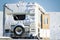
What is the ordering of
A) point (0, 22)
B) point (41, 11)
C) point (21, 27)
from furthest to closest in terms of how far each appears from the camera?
point (0, 22) → point (41, 11) → point (21, 27)

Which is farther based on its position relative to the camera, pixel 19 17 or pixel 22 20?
pixel 19 17

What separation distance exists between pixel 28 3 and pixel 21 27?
100cm

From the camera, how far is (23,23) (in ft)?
37.8

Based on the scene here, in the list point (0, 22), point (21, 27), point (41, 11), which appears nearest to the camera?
point (21, 27)

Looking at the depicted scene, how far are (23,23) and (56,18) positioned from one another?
5050mm

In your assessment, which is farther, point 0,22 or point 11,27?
point 0,22

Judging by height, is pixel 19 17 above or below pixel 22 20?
above

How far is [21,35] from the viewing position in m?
11.4

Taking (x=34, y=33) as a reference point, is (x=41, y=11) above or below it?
above

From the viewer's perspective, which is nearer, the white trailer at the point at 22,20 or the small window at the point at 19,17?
the white trailer at the point at 22,20

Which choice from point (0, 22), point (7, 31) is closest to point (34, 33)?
point (7, 31)

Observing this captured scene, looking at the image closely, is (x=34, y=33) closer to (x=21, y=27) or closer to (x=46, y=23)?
(x=21, y=27)

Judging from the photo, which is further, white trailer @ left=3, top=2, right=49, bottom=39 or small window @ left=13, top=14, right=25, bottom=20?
small window @ left=13, top=14, right=25, bottom=20

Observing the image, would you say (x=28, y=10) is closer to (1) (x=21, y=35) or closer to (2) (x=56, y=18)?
(1) (x=21, y=35)
